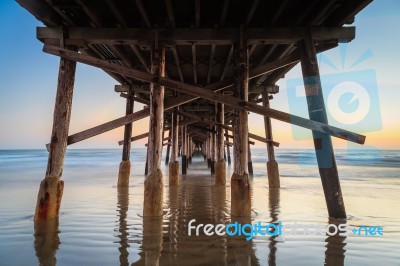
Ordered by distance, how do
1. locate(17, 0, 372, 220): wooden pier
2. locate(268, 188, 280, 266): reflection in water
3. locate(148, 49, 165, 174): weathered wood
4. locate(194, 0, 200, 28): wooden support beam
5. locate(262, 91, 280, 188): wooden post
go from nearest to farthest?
locate(268, 188, 280, 266): reflection in water → locate(194, 0, 200, 28): wooden support beam → locate(17, 0, 372, 220): wooden pier → locate(148, 49, 165, 174): weathered wood → locate(262, 91, 280, 188): wooden post

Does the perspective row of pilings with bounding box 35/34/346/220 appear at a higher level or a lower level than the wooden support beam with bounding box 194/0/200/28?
lower

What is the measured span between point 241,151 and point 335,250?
6.07ft

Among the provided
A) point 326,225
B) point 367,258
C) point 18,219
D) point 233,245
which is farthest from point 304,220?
point 18,219

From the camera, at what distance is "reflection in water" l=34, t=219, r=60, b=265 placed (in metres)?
2.62

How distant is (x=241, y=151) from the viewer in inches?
167

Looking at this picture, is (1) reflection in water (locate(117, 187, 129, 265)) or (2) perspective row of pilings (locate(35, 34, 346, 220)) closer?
(1) reflection in water (locate(117, 187, 129, 265))

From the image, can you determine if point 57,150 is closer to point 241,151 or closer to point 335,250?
point 241,151

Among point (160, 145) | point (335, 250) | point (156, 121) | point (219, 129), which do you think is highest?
point (219, 129)

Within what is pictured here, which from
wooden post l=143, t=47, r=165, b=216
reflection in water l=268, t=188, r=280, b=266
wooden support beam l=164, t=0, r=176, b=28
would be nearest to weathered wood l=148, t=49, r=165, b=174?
wooden post l=143, t=47, r=165, b=216

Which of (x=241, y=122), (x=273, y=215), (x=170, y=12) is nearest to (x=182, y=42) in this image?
(x=170, y=12)

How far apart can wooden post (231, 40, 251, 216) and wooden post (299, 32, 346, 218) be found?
994 millimetres

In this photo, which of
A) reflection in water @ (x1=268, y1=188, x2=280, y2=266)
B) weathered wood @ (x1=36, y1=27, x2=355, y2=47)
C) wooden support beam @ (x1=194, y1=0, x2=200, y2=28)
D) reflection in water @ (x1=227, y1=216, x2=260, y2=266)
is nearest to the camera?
reflection in water @ (x1=227, y1=216, x2=260, y2=266)

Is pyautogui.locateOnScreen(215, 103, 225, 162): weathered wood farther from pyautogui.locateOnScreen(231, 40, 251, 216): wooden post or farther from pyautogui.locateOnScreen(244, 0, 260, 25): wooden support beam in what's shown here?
pyautogui.locateOnScreen(244, 0, 260, 25): wooden support beam

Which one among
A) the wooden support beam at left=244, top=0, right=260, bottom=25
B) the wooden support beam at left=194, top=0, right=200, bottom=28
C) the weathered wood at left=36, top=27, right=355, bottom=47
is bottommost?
the weathered wood at left=36, top=27, right=355, bottom=47
